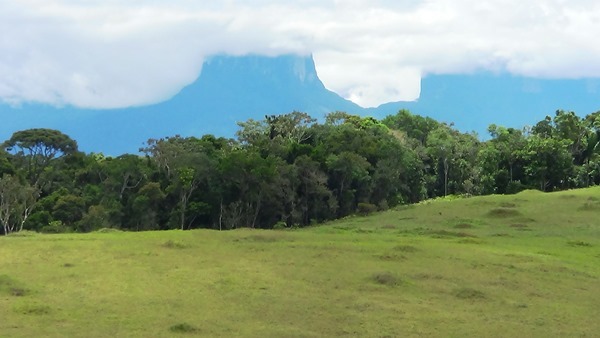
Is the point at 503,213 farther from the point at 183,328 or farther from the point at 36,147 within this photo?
the point at 36,147

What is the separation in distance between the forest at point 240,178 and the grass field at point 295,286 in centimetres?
1935

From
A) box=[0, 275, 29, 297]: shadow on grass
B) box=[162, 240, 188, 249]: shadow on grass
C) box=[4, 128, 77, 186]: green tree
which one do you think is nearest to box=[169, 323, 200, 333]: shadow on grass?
box=[0, 275, 29, 297]: shadow on grass

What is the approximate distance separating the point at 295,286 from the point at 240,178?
95.8 ft

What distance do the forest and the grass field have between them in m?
19.4

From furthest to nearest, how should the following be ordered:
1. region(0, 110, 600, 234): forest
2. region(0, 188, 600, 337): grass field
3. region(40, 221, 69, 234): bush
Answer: region(0, 110, 600, 234): forest, region(40, 221, 69, 234): bush, region(0, 188, 600, 337): grass field

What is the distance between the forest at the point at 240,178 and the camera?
47094 millimetres

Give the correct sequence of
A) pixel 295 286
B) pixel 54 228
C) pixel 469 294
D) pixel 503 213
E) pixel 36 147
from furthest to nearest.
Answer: pixel 36 147
pixel 54 228
pixel 503 213
pixel 295 286
pixel 469 294

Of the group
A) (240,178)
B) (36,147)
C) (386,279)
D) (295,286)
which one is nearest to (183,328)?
(295,286)

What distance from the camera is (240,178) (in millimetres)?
46562

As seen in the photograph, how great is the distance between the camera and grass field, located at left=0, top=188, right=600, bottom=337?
14.1 meters

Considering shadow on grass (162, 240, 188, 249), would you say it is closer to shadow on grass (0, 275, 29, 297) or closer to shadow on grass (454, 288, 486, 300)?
shadow on grass (0, 275, 29, 297)

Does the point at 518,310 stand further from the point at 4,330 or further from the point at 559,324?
the point at 4,330

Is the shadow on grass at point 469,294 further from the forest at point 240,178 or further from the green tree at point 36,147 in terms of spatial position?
the green tree at point 36,147

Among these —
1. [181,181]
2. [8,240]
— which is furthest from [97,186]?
[8,240]
